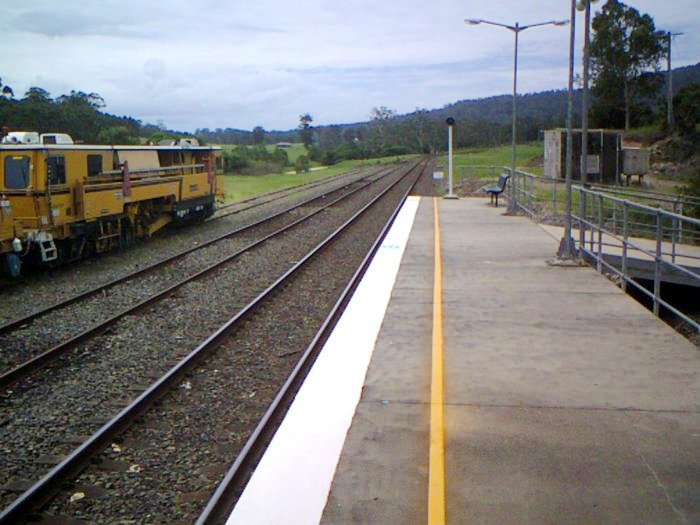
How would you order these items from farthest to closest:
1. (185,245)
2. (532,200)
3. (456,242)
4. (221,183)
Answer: (221,183)
(532,200)
(185,245)
(456,242)

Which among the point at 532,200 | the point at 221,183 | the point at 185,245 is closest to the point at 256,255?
the point at 185,245

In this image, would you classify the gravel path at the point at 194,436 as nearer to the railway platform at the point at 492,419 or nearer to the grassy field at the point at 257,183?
the railway platform at the point at 492,419

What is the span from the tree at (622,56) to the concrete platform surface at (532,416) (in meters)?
61.9

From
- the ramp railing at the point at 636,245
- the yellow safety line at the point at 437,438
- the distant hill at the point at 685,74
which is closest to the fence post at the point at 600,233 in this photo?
the ramp railing at the point at 636,245

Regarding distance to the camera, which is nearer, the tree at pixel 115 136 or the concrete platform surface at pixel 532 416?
the concrete platform surface at pixel 532 416

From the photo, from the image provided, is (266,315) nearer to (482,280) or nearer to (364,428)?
(482,280)

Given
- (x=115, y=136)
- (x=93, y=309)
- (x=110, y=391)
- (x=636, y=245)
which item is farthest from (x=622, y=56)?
(x=110, y=391)

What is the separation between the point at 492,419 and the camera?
623 centimetres

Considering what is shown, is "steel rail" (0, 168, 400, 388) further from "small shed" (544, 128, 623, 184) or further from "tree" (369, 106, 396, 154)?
"tree" (369, 106, 396, 154)

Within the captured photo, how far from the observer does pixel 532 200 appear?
22969 mm

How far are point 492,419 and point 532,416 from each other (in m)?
0.32

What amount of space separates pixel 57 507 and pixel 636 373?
16.3ft

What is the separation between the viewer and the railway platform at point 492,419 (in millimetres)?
4871

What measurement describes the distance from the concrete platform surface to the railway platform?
0.05ft
